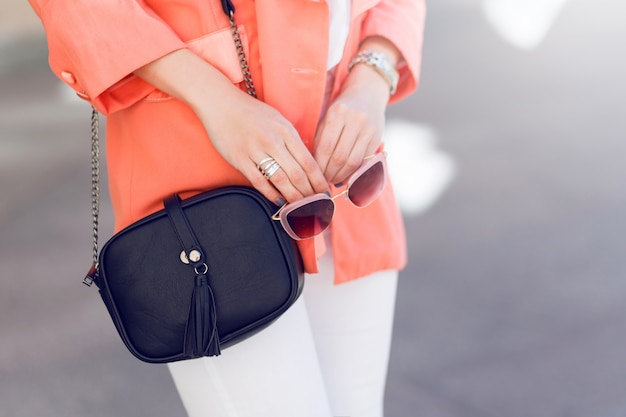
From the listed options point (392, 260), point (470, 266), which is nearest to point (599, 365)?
point (470, 266)

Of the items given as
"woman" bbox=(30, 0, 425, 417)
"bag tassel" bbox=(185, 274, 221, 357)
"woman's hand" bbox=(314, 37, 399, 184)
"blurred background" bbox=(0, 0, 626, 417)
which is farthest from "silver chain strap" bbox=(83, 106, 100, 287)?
"blurred background" bbox=(0, 0, 626, 417)

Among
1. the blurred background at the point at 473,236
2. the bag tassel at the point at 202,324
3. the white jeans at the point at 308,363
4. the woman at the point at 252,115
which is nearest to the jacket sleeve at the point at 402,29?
the woman at the point at 252,115

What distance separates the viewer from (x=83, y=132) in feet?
11.1

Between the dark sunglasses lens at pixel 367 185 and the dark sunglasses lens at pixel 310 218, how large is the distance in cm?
5

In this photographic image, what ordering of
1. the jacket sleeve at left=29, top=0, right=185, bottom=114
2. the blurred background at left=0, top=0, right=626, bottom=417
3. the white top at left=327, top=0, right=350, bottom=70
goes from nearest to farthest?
the jacket sleeve at left=29, top=0, right=185, bottom=114 → the white top at left=327, top=0, right=350, bottom=70 → the blurred background at left=0, top=0, right=626, bottom=417

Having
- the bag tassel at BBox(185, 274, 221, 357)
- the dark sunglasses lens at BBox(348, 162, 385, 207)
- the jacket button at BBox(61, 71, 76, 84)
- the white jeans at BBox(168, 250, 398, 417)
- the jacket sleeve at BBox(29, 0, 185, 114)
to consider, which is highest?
the jacket sleeve at BBox(29, 0, 185, 114)

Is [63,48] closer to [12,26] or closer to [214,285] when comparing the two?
[214,285]

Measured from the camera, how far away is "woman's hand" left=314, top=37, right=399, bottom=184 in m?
0.77

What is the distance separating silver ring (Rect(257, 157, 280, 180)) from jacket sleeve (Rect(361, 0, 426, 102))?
277 mm

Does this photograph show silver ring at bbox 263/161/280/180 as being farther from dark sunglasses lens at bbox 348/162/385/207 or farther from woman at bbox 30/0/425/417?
dark sunglasses lens at bbox 348/162/385/207

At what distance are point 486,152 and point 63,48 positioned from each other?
2.24 metres

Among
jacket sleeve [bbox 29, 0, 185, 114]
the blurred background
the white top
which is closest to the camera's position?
jacket sleeve [bbox 29, 0, 185, 114]

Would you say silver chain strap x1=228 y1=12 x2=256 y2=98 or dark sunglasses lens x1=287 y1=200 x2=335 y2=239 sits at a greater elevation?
silver chain strap x1=228 y1=12 x2=256 y2=98

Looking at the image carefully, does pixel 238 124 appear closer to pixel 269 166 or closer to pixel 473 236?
pixel 269 166
